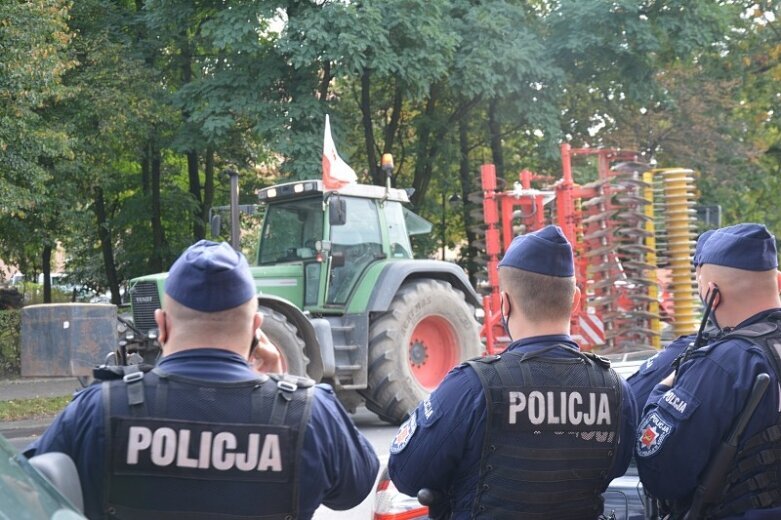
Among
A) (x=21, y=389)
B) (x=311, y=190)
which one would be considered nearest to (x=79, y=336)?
(x=311, y=190)

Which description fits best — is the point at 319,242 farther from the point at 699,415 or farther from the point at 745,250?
the point at 699,415

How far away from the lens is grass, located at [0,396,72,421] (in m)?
12.8

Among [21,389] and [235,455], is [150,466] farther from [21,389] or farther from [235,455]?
[21,389]

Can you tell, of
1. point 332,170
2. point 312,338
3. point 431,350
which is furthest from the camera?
point 431,350

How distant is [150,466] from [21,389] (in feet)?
44.7

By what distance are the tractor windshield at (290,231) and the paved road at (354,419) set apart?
2.05 metres

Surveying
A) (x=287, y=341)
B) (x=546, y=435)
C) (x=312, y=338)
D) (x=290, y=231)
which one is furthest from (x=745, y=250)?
(x=290, y=231)

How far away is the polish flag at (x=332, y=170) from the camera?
10.2 m

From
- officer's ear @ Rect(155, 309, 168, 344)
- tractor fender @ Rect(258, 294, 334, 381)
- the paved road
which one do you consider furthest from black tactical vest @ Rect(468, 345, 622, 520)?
tractor fender @ Rect(258, 294, 334, 381)

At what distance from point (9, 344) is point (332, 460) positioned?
1476 centimetres

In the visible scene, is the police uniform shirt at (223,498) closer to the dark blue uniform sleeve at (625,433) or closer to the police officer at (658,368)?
the dark blue uniform sleeve at (625,433)

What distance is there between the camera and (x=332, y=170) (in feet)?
33.5

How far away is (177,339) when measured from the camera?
8.21ft

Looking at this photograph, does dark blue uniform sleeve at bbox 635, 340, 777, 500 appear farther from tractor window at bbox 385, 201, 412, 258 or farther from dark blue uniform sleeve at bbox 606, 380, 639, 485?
tractor window at bbox 385, 201, 412, 258
